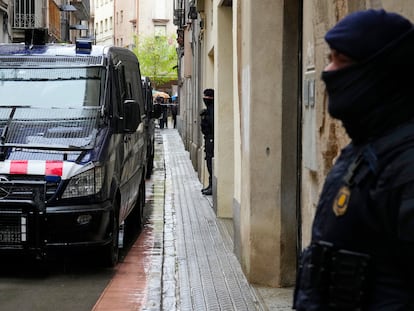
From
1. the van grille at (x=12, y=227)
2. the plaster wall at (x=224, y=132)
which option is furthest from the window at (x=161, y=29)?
the van grille at (x=12, y=227)

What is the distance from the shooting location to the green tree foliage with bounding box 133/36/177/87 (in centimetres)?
7731

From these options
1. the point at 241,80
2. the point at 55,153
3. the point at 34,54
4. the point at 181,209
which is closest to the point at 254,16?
the point at 241,80

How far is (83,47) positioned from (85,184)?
2266 mm

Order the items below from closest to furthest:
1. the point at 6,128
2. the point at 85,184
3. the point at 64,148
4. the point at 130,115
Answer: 1. the point at 85,184
2. the point at 64,148
3. the point at 6,128
4. the point at 130,115

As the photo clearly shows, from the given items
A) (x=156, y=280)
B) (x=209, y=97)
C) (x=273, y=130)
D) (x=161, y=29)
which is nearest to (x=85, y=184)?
(x=156, y=280)

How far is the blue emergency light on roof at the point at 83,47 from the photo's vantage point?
975 centimetres

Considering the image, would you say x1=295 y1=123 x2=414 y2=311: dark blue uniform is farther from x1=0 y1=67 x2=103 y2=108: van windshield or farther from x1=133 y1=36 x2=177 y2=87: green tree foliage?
x1=133 y1=36 x2=177 y2=87: green tree foliage

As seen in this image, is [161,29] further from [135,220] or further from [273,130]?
[273,130]

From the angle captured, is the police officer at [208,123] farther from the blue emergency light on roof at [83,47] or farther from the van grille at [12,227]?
the van grille at [12,227]

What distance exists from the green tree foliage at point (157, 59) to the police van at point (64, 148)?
67068 mm

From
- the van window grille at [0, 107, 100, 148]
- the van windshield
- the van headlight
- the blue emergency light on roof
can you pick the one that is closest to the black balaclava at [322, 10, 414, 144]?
the van headlight

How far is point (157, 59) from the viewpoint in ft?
253

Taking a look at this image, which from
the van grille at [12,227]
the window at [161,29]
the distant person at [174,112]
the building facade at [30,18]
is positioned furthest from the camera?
the window at [161,29]

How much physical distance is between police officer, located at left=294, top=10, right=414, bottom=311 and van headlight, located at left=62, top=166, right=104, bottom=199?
18.6 ft
